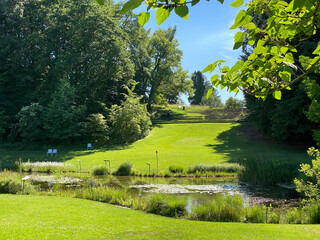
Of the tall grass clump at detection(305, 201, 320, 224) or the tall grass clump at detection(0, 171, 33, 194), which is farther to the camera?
the tall grass clump at detection(0, 171, 33, 194)

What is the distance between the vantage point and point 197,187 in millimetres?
16438

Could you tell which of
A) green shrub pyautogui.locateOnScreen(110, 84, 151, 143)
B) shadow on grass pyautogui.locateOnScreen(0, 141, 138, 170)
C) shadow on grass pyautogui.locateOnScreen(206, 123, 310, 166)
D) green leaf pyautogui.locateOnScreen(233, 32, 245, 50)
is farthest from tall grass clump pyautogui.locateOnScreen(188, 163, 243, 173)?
green leaf pyautogui.locateOnScreen(233, 32, 245, 50)

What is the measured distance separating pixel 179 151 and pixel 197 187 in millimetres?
12613

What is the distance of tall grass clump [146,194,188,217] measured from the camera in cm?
1088

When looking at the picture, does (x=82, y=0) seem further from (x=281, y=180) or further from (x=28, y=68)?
(x=281, y=180)

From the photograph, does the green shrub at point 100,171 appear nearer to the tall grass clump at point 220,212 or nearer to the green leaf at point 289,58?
the tall grass clump at point 220,212

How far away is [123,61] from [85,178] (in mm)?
23824

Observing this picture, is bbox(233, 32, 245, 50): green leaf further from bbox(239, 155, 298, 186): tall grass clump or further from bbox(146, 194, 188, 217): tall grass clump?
bbox(239, 155, 298, 186): tall grass clump

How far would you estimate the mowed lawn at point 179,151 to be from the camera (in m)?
24.0

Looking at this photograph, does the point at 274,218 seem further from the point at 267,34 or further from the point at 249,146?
the point at 249,146

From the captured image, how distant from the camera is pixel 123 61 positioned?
131 ft

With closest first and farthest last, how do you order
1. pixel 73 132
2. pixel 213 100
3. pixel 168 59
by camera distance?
pixel 73 132 → pixel 168 59 → pixel 213 100

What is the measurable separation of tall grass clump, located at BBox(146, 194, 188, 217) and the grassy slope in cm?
65

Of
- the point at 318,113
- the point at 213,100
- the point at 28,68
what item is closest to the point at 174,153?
the point at 318,113
